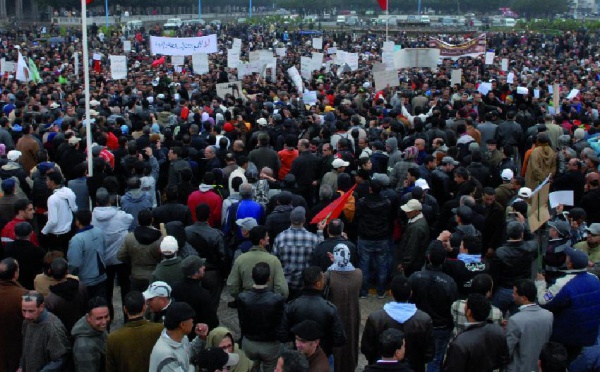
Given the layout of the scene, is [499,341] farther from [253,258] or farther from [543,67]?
[543,67]

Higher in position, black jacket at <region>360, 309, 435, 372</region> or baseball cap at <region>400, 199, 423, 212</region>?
baseball cap at <region>400, 199, 423, 212</region>

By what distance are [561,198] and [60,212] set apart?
613 centimetres

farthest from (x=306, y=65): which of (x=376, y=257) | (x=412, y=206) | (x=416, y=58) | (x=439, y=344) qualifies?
(x=439, y=344)

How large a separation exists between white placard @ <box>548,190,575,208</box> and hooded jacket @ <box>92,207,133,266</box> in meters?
5.25

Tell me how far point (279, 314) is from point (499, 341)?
180 centimetres

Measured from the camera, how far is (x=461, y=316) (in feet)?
20.2

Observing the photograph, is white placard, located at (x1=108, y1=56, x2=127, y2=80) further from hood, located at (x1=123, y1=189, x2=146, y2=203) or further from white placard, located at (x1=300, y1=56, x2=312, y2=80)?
hood, located at (x1=123, y1=189, x2=146, y2=203)

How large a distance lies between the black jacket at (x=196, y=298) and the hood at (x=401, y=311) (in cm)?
153

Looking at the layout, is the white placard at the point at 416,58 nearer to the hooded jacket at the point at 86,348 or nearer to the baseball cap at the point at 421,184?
the baseball cap at the point at 421,184

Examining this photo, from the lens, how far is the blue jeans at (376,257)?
9023mm

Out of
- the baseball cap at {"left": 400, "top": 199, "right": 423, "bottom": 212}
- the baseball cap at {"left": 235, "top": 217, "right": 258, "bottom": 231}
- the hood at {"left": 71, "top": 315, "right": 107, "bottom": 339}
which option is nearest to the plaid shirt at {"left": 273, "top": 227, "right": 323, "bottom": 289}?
the baseball cap at {"left": 235, "top": 217, "right": 258, "bottom": 231}

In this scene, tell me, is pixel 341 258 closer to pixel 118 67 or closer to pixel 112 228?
pixel 112 228

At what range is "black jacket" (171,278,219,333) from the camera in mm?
6184

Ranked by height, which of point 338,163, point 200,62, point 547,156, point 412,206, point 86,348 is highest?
point 200,62
